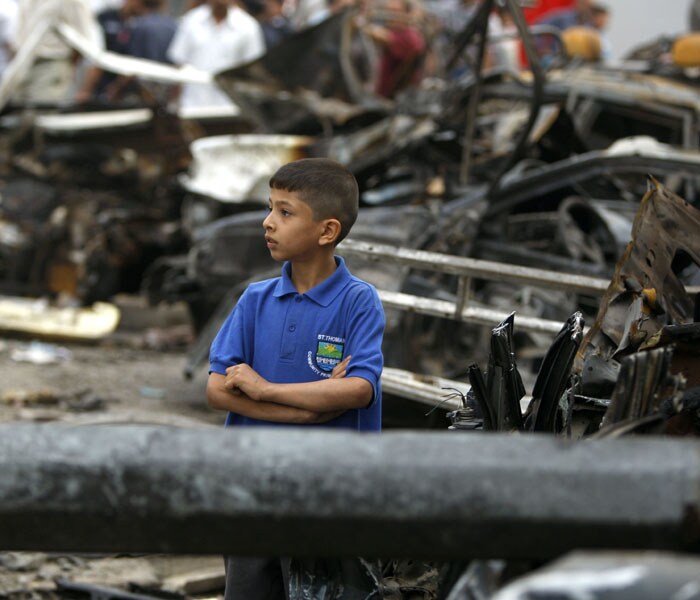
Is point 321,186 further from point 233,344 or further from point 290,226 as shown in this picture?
point 233,344

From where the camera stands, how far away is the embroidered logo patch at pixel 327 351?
2.92 meters

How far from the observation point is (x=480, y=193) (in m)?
6.79

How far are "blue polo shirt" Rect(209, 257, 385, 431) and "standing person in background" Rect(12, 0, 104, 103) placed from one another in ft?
29.2

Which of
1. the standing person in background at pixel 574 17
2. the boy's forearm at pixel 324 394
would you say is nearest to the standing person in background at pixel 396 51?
the standing person in background at pixel 574 17

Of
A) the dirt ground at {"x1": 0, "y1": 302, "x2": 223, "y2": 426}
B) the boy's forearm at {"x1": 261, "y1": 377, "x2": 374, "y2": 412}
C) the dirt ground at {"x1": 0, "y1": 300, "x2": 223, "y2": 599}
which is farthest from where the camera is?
the dirt ground at {"x1": 0, "y1": 302, "x2": 223, "y2": 426}

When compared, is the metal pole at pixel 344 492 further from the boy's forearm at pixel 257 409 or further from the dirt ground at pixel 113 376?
the dirt ground at pixel 113 376

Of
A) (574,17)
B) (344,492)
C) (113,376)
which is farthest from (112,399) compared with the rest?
(574,17)

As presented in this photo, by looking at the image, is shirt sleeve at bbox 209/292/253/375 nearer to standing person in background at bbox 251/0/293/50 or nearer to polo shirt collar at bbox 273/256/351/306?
polo shirt collar at bbox 273/256/351/306

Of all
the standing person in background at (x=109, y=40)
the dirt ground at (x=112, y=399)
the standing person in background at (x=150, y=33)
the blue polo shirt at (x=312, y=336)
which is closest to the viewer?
the blue polo shirt at (x=312, y=336)

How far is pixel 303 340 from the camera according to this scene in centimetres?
293

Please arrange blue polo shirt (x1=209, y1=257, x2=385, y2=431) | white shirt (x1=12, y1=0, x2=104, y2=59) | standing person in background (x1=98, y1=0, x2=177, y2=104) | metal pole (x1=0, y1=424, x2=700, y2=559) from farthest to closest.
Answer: standing person in background (x1=98, y1=0, x2=177, y2=104) → white shirt (x1=12, y1=0, x2=104, y2=59) → blue polo shirt (x1=209, y1=257, x2=385, y2=431) → metal pole (x1=0, y1=424, x2=700, y2=559)

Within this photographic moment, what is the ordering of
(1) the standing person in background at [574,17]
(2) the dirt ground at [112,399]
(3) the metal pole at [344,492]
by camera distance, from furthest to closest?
(1) the standing person in background at [574,17]
(2) the dirt ground at [112,399]
(3) the metal pole at [344,492]

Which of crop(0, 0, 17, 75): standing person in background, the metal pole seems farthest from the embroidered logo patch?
crop(0, 0, 17, 75): standing person in background

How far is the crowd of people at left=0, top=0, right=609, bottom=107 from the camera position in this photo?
37.0 feet
